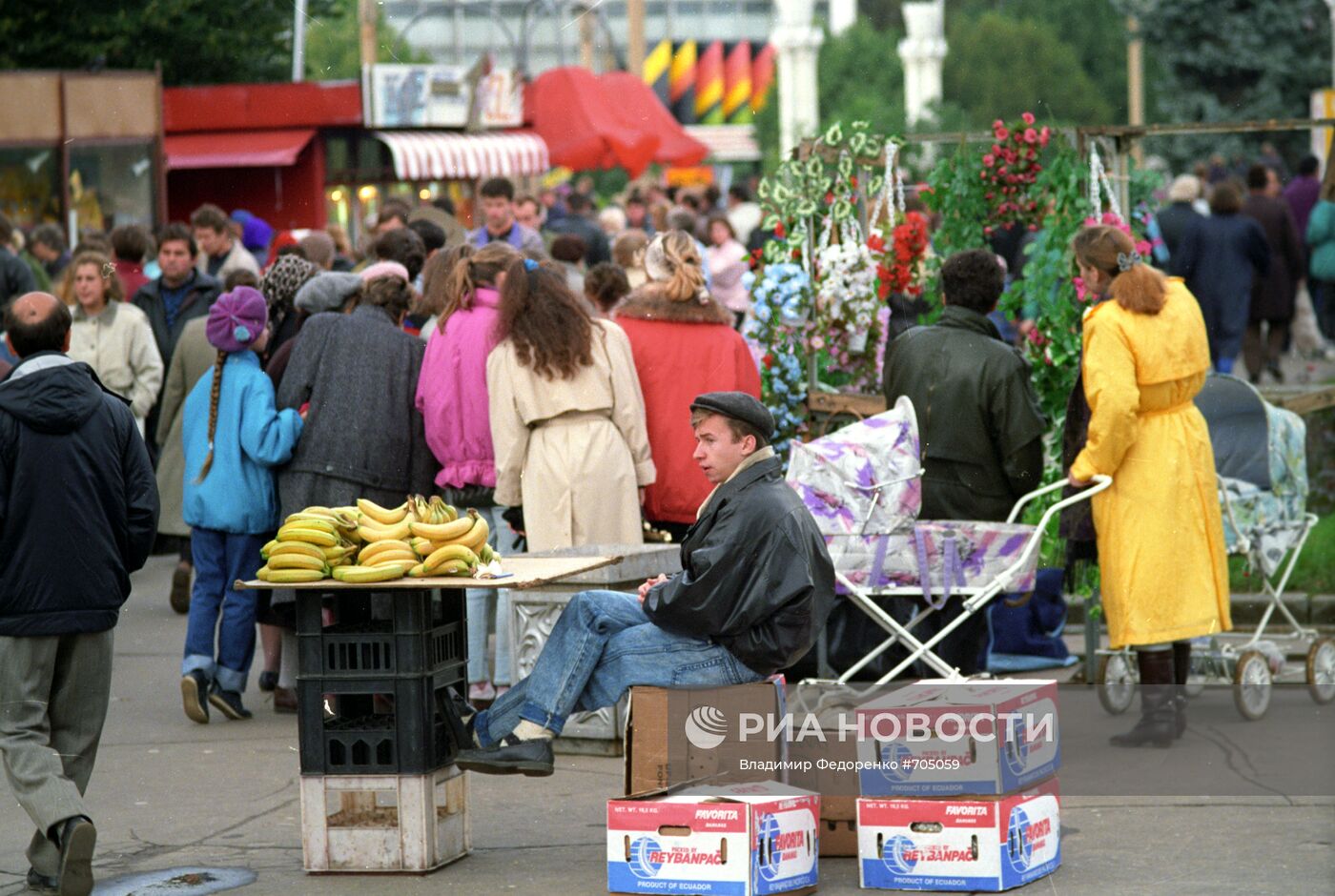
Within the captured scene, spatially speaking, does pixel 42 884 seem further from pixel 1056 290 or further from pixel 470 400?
pixel 1056 290

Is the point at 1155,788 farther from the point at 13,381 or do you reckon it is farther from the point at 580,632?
the point at 13,381

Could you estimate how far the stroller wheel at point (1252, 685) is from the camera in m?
8.48

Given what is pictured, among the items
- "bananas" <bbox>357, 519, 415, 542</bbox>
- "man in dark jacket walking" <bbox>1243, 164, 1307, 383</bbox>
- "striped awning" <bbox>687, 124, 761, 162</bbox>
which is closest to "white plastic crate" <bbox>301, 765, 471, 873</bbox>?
"bananas" <bbox>357, 519, 415, 542</bbox>

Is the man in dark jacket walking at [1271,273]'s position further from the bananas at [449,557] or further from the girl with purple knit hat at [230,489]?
the bananas at [449,557]

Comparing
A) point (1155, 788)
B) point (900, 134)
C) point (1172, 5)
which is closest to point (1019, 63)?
point (1172, 5)

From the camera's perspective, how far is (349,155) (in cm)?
2620

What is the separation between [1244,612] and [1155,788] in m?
3.67

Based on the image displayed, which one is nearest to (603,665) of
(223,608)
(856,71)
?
(223,608)

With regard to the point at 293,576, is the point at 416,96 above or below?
above

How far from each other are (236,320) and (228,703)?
5.38ft

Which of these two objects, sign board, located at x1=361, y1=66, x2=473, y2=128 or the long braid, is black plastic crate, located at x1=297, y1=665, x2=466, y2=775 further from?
sign board, located at x1=361, y1=66, x2=473, y2=128

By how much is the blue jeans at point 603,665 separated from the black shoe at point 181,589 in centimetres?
545

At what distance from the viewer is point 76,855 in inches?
234

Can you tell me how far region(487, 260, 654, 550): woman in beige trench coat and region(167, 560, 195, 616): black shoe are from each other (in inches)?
137
